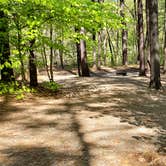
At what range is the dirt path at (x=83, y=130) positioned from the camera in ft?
23.4

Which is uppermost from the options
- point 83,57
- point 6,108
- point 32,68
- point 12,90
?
point 83,57

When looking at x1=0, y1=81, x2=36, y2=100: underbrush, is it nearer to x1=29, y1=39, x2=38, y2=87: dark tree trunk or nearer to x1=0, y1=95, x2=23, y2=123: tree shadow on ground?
x1=0, y1=95, x2=23, y2=123: tree shadow on ground

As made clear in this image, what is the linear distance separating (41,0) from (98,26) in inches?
153

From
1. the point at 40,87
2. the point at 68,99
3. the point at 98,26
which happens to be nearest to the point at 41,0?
the point at 98,26

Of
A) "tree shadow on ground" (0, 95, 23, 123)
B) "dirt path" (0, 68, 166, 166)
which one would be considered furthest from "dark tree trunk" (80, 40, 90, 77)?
"tree shadow on ground" (0, 95, 23, 123)

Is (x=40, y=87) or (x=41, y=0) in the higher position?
(x=41, y=0)

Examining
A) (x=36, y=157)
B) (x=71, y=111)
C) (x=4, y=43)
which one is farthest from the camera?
(x=4, y=43)

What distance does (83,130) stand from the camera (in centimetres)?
922

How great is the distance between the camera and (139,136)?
28.6ft

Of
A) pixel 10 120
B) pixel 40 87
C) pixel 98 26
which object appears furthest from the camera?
pixel 40 87

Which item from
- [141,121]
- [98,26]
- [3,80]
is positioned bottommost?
[141,121]

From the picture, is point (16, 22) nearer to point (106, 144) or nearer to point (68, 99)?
point (68, 99)

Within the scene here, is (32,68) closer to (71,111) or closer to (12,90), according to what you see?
(12,90)

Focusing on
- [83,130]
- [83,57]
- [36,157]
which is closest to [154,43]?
[83,57]
